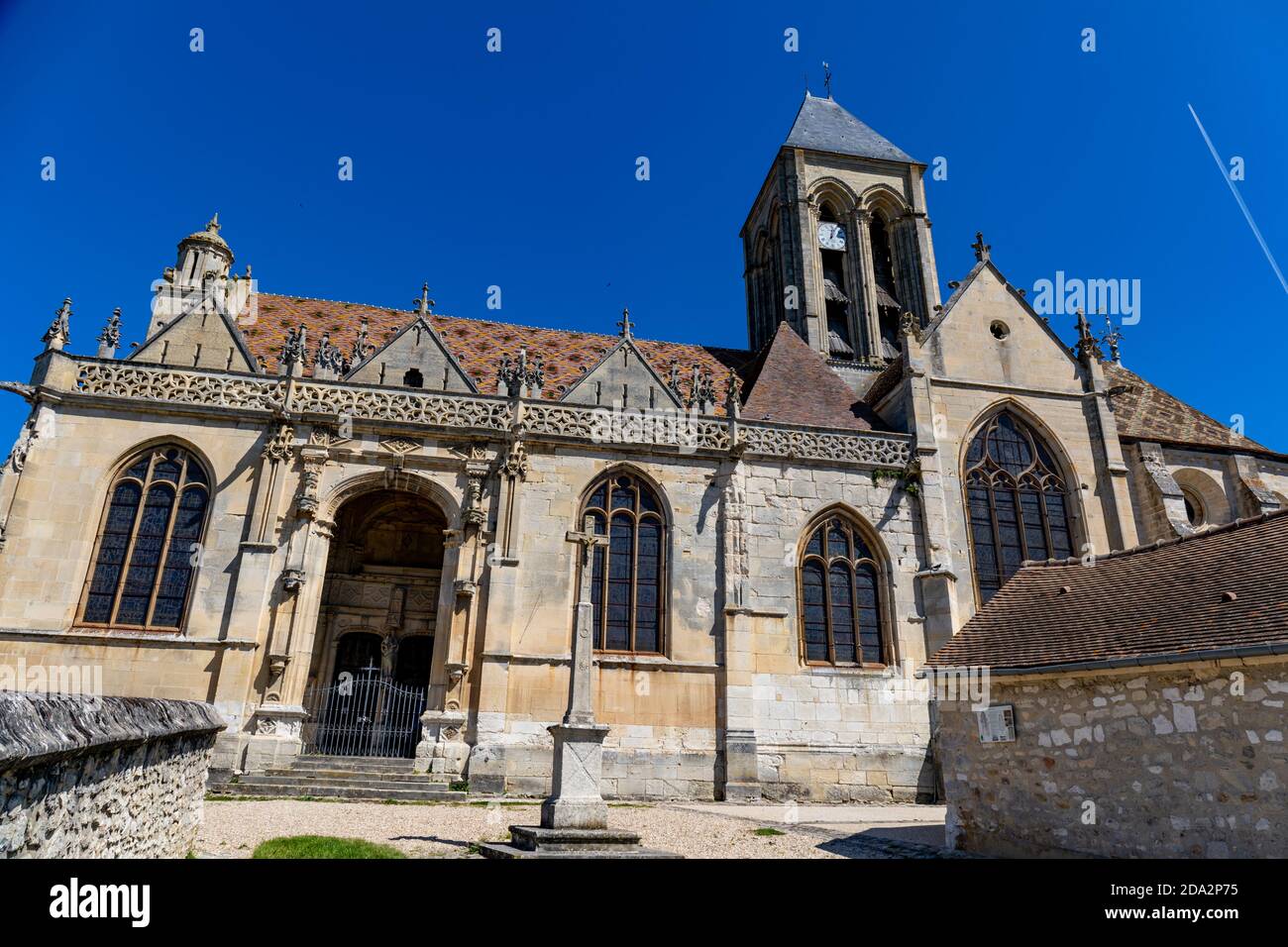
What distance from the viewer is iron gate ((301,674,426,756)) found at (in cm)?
1462

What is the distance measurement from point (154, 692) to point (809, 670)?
1168 centimetres

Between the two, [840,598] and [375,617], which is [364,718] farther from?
[840,598]

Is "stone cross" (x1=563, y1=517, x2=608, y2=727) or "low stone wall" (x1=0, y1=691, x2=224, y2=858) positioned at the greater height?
"stone cross" (x1=563, y1=517, x2=608, y2=727)

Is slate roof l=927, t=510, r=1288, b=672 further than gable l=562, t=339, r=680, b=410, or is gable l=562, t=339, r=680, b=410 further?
gable l=562, t=339, r=680, b=410

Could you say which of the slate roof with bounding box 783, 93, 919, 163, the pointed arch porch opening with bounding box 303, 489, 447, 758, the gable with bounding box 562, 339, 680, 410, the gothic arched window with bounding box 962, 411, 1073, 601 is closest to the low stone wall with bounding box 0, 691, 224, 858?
the pointed arch porch opening with bounding box 303, 489, 447, 758

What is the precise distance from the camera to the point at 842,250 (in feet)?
89.1

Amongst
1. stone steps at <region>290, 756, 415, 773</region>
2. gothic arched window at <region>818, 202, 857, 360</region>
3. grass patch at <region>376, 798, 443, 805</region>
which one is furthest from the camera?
gothic arched window at <region>818, 202, 857, 360</region>

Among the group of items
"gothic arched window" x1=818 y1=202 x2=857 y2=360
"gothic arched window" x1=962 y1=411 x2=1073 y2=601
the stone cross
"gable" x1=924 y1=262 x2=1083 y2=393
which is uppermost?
"gothic arched window" x1=818 y1=202 x2=857 y2=360

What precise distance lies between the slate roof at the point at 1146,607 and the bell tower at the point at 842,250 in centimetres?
1423

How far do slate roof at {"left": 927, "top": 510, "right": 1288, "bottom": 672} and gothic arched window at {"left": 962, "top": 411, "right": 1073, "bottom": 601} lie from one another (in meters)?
6.30

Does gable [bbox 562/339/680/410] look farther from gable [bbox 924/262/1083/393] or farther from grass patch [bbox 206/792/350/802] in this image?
grass patch [bbox 206/792/350/802]

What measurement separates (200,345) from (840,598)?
1469 cm

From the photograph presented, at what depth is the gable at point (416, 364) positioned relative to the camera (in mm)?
17266

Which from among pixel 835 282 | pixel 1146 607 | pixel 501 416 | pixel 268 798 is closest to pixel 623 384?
pixel 501 416
